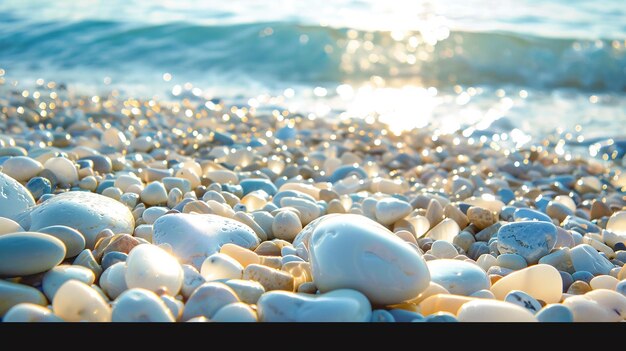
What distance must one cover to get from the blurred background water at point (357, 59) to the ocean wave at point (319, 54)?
17 millimetres

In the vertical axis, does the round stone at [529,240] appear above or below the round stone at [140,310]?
below

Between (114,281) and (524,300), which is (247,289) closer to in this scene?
(114,281)

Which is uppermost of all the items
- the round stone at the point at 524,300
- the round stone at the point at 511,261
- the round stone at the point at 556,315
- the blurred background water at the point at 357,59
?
the blurred background water at the point at 357,59

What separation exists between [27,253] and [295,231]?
827 millimetres

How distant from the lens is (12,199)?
1.85 m

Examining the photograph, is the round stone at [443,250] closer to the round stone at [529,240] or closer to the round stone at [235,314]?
the round stone at [529,240]

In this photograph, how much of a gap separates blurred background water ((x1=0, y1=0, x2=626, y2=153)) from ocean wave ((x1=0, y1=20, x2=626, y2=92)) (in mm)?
17

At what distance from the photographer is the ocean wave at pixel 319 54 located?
6.88 metres

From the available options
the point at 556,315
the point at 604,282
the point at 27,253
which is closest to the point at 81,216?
the point at 27,253

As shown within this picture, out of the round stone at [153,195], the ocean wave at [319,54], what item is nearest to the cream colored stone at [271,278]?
the round stone at [153,195]
